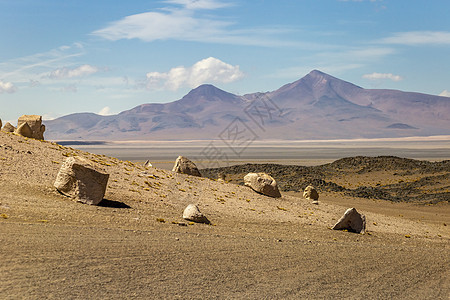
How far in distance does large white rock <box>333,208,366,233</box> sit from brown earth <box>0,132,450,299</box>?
0.63 m

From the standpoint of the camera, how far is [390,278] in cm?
1207

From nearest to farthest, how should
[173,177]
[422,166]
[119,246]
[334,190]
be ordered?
1. [119,246]
2. [173,177]
3. [334,190]
4. [422,166]

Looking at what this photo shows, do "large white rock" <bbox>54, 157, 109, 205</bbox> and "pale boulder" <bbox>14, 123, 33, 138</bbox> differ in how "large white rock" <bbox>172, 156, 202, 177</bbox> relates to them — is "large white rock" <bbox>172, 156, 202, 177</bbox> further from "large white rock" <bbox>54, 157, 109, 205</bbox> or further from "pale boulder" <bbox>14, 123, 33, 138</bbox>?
"large white rock" <bbox>54, 157, 109, 205</bbox>

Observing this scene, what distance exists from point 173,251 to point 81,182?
19.6 feet

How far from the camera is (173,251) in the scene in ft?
40.0

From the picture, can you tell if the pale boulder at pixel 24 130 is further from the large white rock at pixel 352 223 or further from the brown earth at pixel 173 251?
the large white rock at pixel 352 223

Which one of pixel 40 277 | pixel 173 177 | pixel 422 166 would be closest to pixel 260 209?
pixel 173 177

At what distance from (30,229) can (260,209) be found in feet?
39.5

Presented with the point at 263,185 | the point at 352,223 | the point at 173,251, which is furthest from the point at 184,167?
the point at 173,251

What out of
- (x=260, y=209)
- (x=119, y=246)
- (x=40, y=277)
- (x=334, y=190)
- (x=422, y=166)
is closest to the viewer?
(x=40, y=277)

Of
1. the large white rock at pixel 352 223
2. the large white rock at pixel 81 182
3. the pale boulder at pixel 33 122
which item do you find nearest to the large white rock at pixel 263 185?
the large white rock at pixel 352 223

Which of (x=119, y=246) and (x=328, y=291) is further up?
(x=119, y=246)

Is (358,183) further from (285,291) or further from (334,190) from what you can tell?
(285,291)

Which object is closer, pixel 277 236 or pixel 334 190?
pixel 277 236
